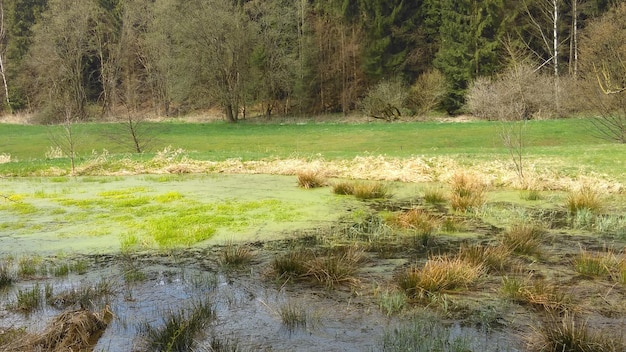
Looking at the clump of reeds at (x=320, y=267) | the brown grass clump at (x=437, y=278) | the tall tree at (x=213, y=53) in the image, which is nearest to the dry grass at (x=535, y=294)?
the brown grass clump at (x=437, y=278)

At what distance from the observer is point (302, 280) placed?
566 cm

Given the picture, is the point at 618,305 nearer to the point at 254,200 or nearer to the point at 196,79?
the point at 254,200

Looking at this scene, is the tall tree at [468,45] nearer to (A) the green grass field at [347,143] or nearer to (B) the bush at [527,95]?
(B) the bush at [527,95]

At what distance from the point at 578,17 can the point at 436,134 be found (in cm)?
1880

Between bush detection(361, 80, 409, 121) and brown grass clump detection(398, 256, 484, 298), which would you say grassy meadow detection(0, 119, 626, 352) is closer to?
brown grass clump detection(398, 256, 484, 298)

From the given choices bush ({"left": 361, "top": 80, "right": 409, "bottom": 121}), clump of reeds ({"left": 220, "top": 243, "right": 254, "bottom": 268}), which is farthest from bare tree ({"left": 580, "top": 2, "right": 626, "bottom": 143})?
clump of reeds ({"left": 220, "top": 243, "right": 254, "bottom": 268})

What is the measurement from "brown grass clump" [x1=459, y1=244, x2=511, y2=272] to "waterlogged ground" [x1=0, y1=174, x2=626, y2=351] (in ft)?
0.23

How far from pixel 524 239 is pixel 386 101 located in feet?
92.7

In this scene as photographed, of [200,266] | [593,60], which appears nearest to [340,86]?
[593,60]

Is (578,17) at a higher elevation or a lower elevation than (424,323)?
higher

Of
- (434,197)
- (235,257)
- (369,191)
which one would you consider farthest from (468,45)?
(235,257)

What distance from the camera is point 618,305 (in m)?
4.82

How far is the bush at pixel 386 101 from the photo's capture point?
1344 inches

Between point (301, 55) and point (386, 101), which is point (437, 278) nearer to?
point (386, 101)
